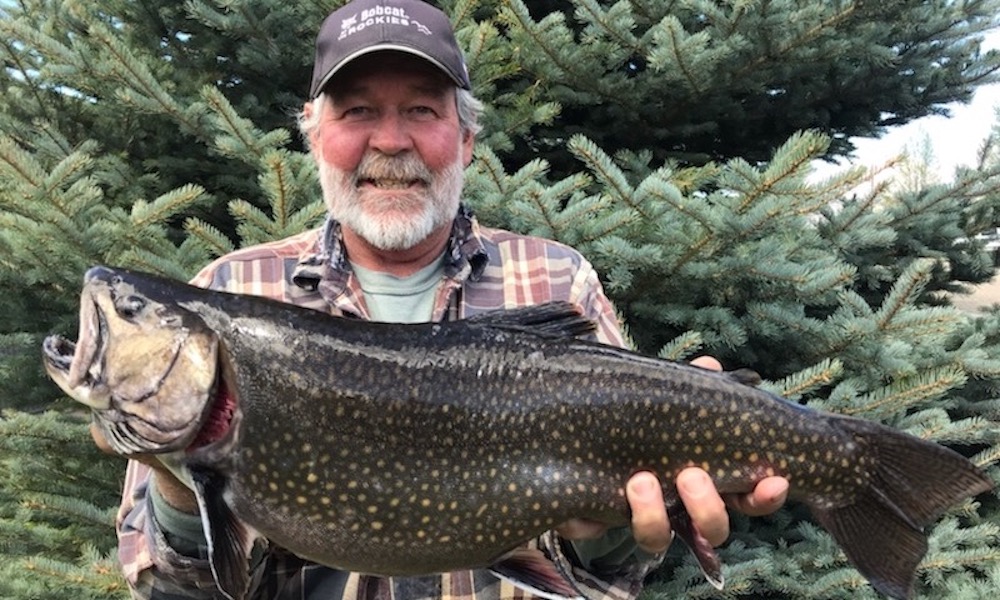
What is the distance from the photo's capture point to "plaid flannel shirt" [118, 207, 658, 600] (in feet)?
7.16

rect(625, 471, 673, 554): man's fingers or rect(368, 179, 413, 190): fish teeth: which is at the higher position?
rect(368, 179, 413, 190): fish teeth

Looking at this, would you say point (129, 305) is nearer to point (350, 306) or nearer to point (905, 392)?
point (350, 306)

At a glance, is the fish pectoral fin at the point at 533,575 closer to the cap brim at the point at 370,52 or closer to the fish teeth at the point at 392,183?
the fish teeth at the point at 392,183

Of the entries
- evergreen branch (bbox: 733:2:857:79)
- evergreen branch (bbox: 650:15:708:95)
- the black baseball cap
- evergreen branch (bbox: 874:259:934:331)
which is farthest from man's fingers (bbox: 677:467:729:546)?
evergreen branch (bbox: 733:2:857:79)

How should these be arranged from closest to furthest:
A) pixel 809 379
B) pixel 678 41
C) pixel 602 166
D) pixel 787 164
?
pixel 787 164
pixel 809 379
pixel 602 166
pixel 678 41

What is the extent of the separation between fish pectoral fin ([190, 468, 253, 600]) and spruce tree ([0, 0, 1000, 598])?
1730 millimetres

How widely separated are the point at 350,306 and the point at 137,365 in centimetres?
85

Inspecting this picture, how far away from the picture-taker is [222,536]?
6.13 ft

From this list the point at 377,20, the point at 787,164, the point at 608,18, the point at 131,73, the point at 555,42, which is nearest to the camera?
the point at 377,20

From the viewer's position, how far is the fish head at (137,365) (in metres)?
1.81

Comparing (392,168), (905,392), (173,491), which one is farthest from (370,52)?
(905,392)

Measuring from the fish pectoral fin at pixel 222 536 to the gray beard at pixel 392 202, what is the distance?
108 cm

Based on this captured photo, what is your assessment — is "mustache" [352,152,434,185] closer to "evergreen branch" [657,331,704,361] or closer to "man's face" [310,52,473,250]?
"man's face" [310,52,473,250]

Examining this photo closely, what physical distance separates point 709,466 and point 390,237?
1.30 m
